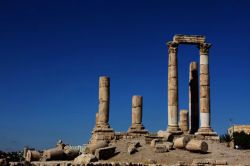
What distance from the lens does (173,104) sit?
3756cm

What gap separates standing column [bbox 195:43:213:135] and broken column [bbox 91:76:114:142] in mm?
6976

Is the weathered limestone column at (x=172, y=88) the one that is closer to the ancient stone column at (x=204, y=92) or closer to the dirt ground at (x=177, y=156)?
the ancient stone column at (x=204, y=92)

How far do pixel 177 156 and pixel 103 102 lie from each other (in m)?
11.9

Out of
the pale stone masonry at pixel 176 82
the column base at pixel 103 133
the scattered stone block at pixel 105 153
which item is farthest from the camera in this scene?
the column base at pixel 103 133

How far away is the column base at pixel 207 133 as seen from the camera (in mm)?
36406

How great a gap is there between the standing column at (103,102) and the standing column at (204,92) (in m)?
7.32

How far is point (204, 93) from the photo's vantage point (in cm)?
3781

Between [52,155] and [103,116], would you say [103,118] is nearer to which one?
[103,116]

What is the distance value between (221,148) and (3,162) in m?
17.3

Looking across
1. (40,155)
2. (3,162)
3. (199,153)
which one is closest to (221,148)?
(199,153)

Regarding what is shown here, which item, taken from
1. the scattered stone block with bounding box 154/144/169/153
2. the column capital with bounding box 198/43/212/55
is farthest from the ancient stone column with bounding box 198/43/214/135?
the scattered stone block with bounding box 154/144/169/153

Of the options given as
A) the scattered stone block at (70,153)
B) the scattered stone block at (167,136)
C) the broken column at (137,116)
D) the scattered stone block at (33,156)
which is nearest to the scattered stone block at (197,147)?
the scattered stone block at (167,136)

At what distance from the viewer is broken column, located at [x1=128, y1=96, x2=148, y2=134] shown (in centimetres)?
3941

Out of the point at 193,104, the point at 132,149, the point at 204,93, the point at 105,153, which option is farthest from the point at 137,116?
the point at 105,153
